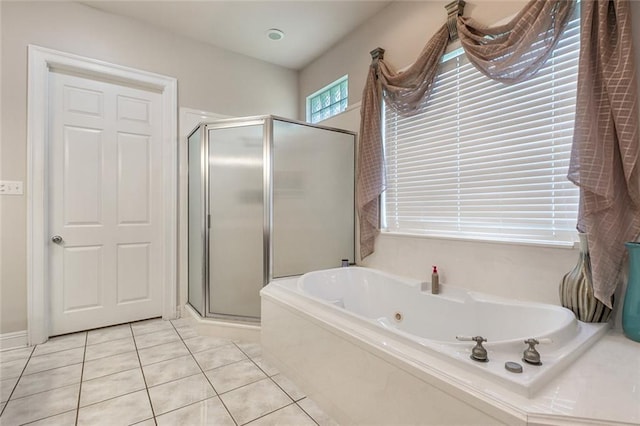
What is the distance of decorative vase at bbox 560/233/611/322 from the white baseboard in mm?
3583

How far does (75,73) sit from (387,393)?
10.8 ft

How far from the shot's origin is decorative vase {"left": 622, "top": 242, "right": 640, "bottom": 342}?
4.01ft

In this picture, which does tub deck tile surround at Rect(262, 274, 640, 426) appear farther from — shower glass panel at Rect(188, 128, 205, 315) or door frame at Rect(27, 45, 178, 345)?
door frame at Rect(27, 45, 178, 345)

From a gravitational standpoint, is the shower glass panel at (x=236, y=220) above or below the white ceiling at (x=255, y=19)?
below

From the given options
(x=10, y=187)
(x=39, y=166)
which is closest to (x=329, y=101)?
(x=39, y=166)

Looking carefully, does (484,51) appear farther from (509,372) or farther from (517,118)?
(509,372)

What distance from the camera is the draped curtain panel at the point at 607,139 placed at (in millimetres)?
1257

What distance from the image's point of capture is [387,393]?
1152mm

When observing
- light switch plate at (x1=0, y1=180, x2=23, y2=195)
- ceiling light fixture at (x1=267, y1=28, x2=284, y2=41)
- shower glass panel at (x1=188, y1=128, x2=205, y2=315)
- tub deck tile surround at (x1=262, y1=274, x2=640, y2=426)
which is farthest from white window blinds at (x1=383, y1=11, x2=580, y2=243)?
light switch plate at (x1=0, y1=180, x2=23, y2=195)

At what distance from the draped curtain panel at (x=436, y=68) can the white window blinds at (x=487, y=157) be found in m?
0.10

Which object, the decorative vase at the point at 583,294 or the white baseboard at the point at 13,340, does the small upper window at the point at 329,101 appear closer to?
the decorative vase at the point at 583,294

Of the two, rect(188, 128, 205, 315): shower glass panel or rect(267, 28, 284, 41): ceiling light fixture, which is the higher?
rect(267, 28, 284, 41): ceiling light fixture

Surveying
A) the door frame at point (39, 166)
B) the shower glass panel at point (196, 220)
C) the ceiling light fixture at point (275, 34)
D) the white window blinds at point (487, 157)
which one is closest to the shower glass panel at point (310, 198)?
the white window blinds at point (487, 157)

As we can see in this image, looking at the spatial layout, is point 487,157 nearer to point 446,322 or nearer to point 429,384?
point 446,322
